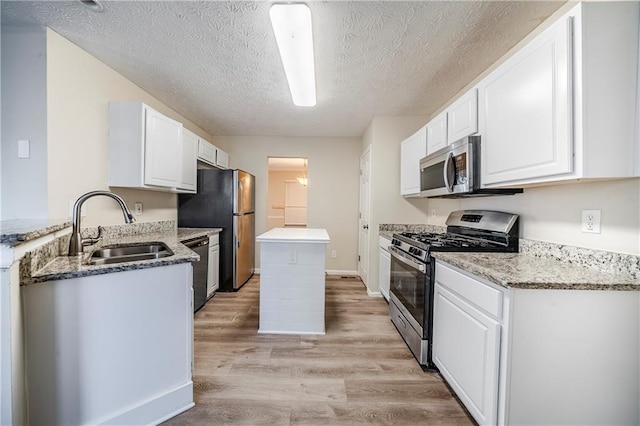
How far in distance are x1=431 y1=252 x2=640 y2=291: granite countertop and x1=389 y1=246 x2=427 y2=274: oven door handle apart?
0.26 m

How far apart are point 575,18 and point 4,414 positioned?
117 inches

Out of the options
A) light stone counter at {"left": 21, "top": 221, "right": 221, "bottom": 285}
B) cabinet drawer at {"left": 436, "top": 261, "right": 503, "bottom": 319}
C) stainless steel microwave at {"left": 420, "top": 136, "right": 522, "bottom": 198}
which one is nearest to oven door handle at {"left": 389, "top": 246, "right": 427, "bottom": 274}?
cabinet drawer at {"left": 436, "top": 261, "right": 503, "bottom": 319}

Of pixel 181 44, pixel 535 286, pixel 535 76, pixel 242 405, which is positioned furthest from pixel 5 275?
pixel 535 76

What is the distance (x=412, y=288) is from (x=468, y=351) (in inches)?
27.8

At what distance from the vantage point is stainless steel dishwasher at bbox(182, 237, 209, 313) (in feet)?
9.23

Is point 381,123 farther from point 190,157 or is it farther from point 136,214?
point 136,214

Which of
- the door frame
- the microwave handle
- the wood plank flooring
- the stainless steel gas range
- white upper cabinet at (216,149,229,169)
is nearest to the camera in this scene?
the wood plank flooring

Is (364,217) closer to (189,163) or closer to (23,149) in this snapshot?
(189,163)

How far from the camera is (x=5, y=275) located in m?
1.08

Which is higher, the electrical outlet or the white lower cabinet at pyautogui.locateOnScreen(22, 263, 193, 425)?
the electrical outlet

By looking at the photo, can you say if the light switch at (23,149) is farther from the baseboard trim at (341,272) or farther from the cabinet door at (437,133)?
the baseboard trim at (341,272)

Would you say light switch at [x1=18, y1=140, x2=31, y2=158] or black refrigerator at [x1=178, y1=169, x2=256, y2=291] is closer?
light switch at [x1=18, y1=140, x2=31, y2=158]

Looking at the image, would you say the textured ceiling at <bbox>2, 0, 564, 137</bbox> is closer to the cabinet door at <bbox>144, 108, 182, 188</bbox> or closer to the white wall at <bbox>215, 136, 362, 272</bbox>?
the cabinet door at <bbox>144, 108, 182, 188</bbox>

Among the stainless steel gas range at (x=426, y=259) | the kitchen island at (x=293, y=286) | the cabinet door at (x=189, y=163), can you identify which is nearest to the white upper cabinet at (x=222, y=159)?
the cabinet door at (x=189, y=163)
